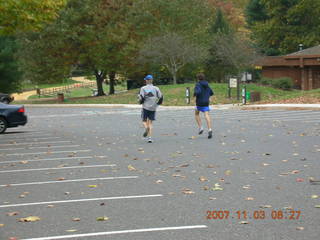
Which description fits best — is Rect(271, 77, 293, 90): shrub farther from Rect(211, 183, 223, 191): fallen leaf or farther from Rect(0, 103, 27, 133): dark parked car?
Rect(211, 183, 223, 191): fallen leaf

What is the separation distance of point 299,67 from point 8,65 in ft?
90.2

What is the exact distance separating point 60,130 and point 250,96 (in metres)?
19.4

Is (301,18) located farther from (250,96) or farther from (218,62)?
(250,96)

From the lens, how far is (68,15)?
54156 millimetres

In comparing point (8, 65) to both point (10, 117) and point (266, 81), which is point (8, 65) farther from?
point (10, 117)

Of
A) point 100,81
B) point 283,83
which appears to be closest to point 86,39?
point 100,81

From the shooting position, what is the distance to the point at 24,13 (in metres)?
20.7

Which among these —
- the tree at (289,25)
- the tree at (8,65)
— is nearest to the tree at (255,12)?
the tree at (289,25)

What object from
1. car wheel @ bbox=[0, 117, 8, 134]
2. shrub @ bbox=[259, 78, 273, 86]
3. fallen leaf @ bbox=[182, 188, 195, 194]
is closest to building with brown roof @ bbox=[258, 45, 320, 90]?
shrub @ bbox=[259, 78, 273, 86]

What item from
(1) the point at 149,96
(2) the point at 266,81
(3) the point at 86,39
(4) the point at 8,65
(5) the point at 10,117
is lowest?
(5) the point at 10,117

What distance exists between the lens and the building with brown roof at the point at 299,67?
48.0m

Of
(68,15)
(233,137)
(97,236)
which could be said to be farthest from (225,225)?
(68,15)

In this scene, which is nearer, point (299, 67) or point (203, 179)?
point (203, 179)

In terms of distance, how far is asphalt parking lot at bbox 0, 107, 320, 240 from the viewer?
22.1ft
